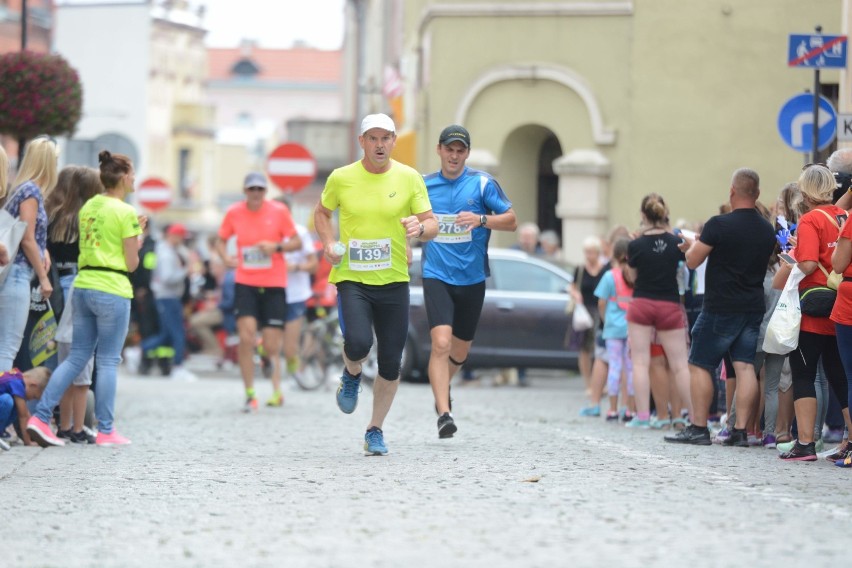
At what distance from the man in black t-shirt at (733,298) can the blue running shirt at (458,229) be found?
4.67 feet

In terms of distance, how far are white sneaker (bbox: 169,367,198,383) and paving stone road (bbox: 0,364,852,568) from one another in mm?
11633

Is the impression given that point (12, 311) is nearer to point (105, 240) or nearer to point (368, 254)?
point (105, 240)

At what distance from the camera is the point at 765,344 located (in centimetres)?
1188

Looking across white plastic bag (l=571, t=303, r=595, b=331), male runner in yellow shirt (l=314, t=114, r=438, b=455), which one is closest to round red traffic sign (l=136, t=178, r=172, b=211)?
white plastic bag (l=571, t=303, r=595, b=331)

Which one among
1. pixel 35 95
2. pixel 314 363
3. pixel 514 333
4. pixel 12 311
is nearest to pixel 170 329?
pixel 314 363

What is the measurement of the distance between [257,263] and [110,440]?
412cm

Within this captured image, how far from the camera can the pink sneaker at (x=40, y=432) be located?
1241 cm

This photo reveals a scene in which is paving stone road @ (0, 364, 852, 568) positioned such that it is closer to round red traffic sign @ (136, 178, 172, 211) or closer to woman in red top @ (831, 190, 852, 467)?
woman in red top @ (831, 190, 852, 467)

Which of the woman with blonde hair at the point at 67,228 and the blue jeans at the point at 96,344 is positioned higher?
the woman with blonde hair at the point at 67,228

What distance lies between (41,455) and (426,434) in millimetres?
3126

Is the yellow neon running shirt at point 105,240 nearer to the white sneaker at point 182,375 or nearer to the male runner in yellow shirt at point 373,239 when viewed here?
the male runner in yellow shirt at point 373,239

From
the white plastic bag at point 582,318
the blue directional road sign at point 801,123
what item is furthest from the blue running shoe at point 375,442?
the white plastic bag at point 582,318

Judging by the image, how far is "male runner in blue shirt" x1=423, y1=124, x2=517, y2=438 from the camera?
12.1 metres

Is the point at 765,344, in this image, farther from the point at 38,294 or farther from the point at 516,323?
the point at 516,323
